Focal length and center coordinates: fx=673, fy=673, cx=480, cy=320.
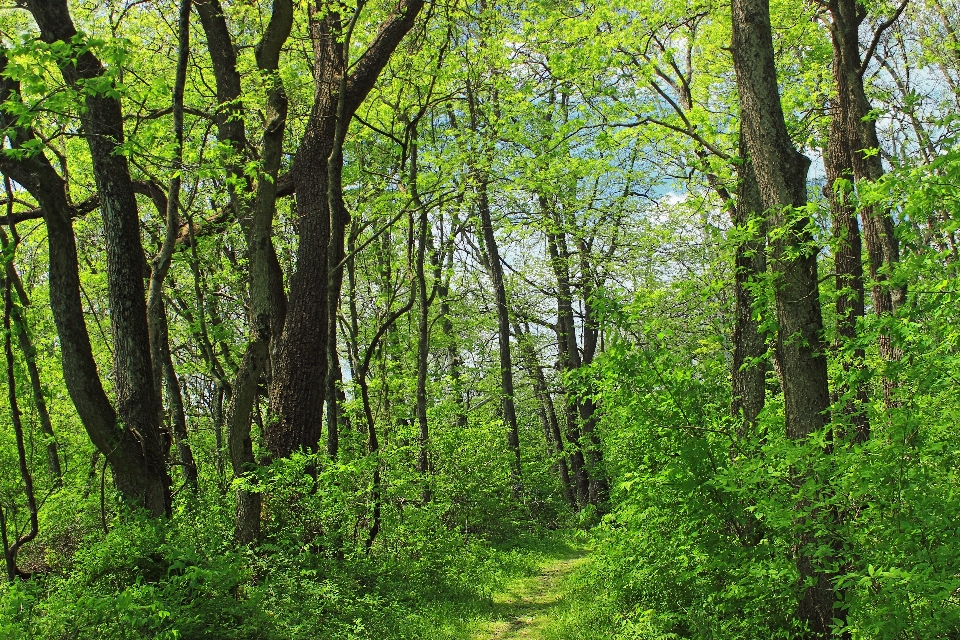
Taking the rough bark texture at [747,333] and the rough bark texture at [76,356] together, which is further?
the rough bark texture at [747,333]

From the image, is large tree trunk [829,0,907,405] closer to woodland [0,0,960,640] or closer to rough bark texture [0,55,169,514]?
woodland [0,0,960,640]

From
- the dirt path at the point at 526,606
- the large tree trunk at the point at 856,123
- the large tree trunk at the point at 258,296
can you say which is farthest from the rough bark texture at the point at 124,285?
the large tree trunk at the point at 856,123

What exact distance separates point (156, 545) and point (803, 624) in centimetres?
497

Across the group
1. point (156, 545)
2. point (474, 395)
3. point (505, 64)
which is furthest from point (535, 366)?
point (156, 545)

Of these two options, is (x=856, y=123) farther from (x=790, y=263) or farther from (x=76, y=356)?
(x=76, y=356)

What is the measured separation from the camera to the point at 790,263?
15.9 ft

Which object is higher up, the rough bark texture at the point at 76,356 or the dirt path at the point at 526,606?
the rough bark texture at the point at 76,356

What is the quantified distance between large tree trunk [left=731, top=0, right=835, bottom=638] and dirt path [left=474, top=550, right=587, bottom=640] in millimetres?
3007

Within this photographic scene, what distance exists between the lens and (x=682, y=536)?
495cm

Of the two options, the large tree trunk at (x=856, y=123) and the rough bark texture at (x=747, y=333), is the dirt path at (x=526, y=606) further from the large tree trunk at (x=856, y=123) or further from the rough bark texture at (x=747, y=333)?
the large tree trunk at (x=856, y=123)

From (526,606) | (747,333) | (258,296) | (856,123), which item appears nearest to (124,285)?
(258,296)

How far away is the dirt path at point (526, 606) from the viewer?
6972mm

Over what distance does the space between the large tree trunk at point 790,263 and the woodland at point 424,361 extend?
2cm

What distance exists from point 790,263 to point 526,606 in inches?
219
